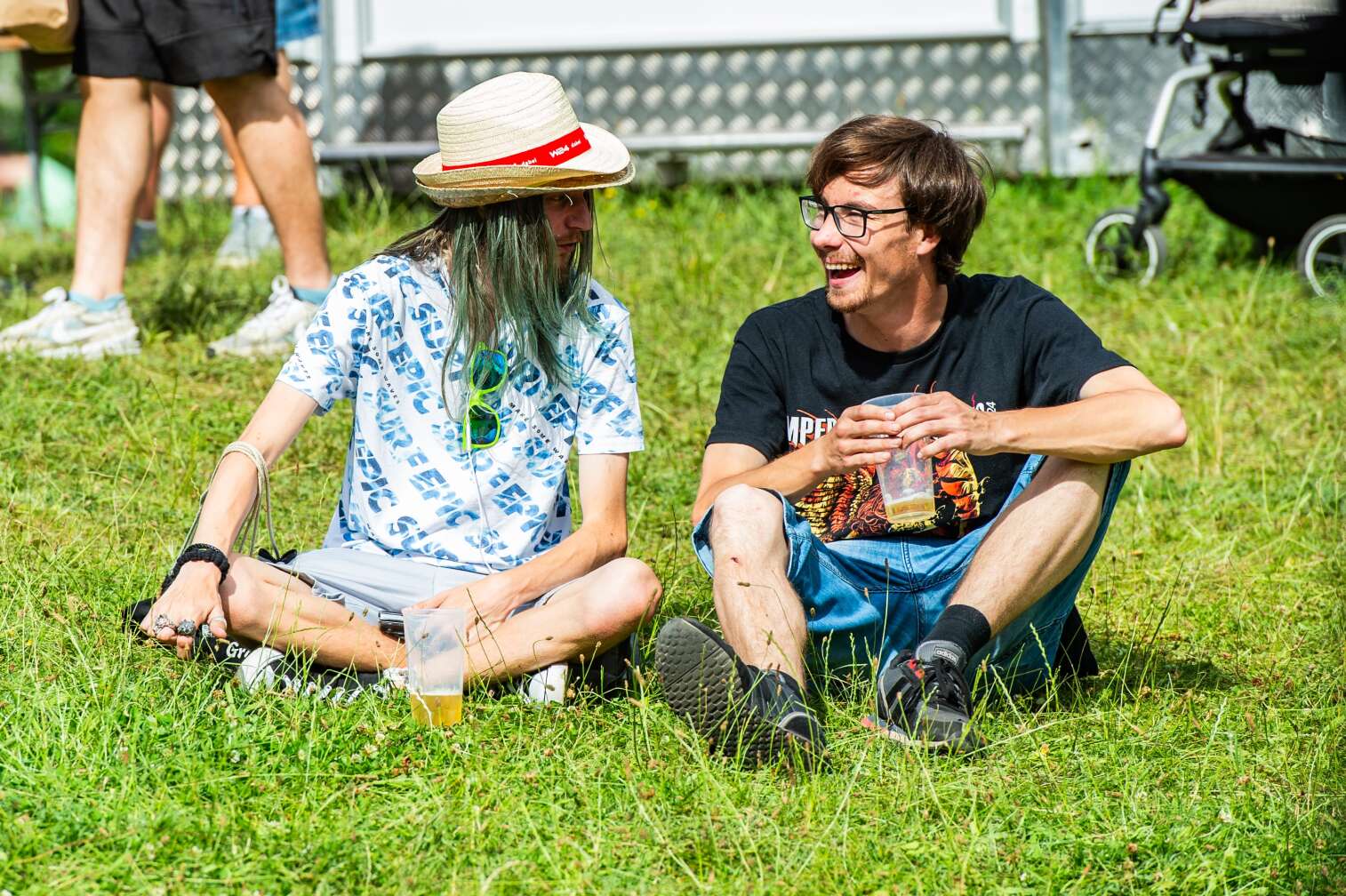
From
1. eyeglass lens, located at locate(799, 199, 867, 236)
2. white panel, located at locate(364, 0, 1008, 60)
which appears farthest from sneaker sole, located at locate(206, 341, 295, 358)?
white panel, located at locate(364, 0, 1008, 60)

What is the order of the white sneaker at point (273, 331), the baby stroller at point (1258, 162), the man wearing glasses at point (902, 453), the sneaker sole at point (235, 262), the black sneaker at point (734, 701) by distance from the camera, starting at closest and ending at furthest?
the black sneaker at point (734, 701)
the man wearing glasses at point (902, 453)
the white sneaker at point (273, 331)
the baby stroller at point (1258, 162)
the sneaker sole at point (235, 262)

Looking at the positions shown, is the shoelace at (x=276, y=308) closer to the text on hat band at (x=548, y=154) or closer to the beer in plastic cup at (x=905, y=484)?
the text on hat band at (x=548, y=154)

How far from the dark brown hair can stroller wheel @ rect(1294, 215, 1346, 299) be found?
11.0 feet

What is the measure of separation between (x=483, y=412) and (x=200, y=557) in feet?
2.28

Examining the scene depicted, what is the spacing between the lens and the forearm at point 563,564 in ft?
10.3

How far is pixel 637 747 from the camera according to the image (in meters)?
2.82

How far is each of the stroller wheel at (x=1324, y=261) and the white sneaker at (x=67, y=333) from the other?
15.0 ft

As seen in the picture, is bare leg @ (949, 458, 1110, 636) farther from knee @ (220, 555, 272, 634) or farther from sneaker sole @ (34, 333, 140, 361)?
sneaker sole @ (34, 333, 140, 361)

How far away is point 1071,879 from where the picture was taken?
96.6 inches

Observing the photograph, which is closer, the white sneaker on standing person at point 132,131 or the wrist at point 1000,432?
the wrist at point 1000,432

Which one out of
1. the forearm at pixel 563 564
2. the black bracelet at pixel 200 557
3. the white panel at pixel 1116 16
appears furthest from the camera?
the white panel at pixel 1116 16

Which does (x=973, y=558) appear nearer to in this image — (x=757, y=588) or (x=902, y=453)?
(x=902, y=453)

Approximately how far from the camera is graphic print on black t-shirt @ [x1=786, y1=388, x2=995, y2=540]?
10.7ft

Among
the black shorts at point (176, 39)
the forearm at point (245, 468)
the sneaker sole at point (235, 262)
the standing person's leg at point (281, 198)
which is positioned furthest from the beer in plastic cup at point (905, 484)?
the sneaker sole at point (235, 262)
